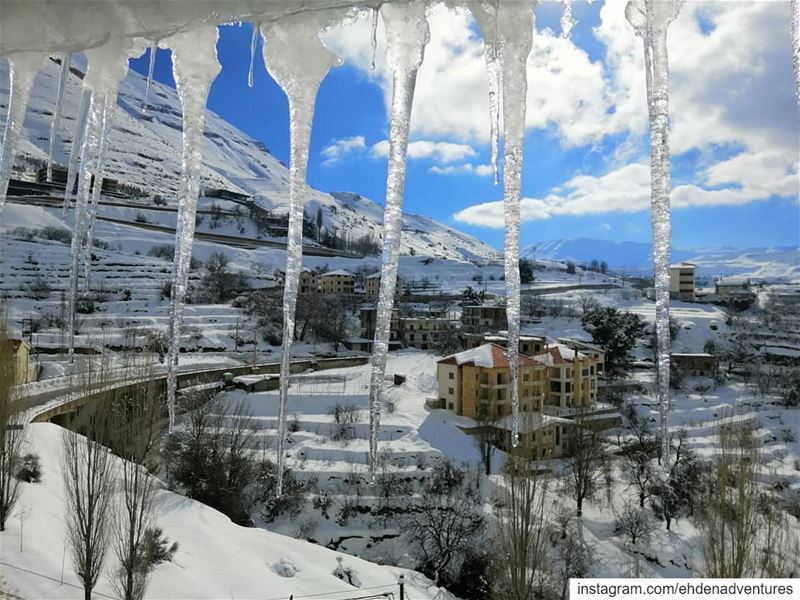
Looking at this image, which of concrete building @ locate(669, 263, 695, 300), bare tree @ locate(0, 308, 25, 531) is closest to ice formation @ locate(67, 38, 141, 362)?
bare tree @ locate(0, 308, 25, 531)

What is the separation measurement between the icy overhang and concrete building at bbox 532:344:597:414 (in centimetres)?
2303

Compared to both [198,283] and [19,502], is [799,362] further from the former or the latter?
[198,283]

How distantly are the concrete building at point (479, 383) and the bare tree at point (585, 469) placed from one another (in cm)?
314

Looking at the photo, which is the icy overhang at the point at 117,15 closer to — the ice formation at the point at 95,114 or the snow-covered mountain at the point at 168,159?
the ice formation at the point at 95,114

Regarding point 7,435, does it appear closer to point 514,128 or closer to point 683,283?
point 514,128

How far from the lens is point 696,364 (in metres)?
31.9

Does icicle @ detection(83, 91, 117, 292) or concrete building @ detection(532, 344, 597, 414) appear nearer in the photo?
icicle @ detection(83, 91, 117, 292)

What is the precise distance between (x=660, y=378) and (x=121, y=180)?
104 meters

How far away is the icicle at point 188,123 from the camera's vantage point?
127 centimetres

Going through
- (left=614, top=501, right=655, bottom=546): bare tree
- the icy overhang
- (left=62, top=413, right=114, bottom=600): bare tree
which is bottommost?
(left=614, top=501, right=655, bottom=546): bare tree

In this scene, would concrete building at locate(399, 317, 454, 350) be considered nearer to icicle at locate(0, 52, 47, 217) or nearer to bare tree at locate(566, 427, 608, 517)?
bare tree at locate(566, 427, 608, 517)

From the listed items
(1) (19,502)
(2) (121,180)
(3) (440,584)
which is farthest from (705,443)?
(2) (121,180)

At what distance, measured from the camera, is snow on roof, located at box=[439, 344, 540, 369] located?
21.4m

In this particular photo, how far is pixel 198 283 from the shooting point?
Answer: 1706 inches
